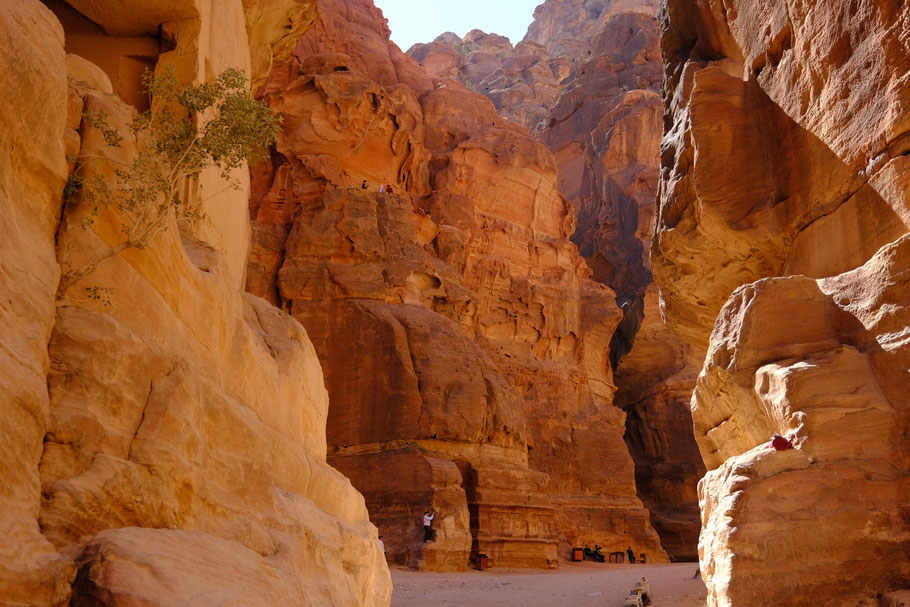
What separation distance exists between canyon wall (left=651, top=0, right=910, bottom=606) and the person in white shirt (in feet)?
30.8

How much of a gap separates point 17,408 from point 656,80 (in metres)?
53.0

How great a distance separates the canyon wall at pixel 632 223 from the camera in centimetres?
3616

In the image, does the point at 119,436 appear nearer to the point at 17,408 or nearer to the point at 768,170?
the point at 17,408

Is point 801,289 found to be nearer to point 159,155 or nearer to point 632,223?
point 159,155

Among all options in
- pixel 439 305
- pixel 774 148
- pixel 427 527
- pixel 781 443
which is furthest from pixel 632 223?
pixel 781 443

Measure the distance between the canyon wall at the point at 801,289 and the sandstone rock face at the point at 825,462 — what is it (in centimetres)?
2

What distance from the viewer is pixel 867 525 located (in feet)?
25.0

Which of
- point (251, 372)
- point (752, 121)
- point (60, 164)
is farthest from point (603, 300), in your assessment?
point (60, 164)

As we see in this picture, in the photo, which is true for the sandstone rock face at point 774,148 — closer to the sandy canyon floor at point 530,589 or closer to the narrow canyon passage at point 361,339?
the narrow canyon passage at point 361,339

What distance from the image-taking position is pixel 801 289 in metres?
9.43

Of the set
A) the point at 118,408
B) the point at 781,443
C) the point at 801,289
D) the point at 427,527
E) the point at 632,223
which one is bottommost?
the point at 118,408

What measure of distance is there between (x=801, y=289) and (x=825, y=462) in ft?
8.09

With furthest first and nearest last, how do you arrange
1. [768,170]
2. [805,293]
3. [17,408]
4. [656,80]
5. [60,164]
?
1. [656,80]
2. [768,170]
3. [805,293]
4. [60,164]
5. [17,408]

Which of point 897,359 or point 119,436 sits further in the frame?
point 897,359
